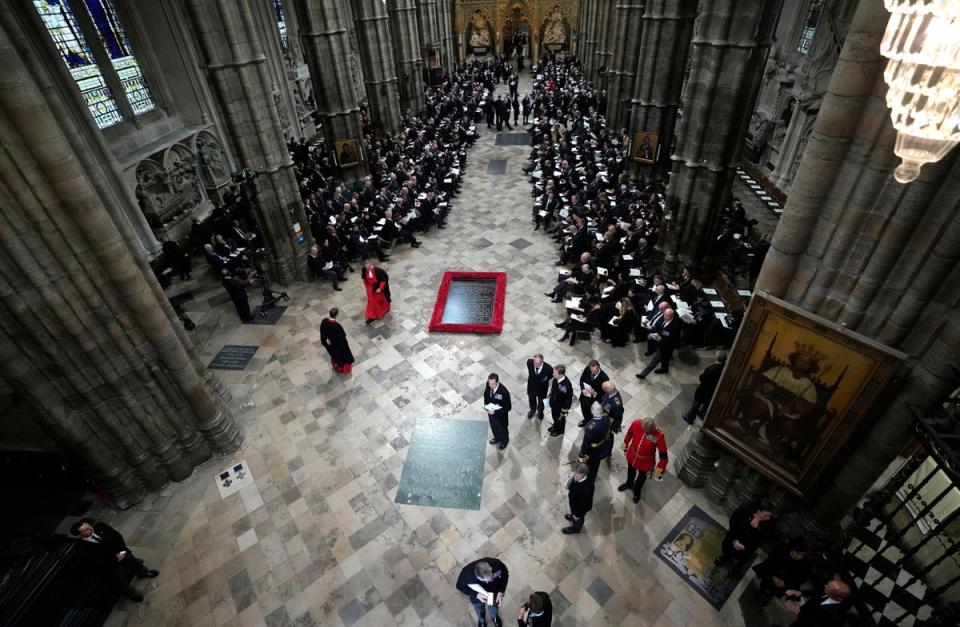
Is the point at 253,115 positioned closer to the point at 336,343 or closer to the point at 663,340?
the point at 336,343

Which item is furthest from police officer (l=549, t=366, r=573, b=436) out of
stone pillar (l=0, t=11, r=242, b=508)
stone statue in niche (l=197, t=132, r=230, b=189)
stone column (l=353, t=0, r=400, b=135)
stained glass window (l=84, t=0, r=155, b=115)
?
stone column (l=353, t=0, r=400, b=135)

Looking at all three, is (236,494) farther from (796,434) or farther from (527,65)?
(527,65)

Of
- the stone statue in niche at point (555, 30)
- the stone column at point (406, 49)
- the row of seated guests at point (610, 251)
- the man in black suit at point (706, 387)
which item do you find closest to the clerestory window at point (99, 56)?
the row of seated guests at point (610, 251)

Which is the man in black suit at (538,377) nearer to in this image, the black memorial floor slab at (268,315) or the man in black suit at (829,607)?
the man in black suit at (829,607)

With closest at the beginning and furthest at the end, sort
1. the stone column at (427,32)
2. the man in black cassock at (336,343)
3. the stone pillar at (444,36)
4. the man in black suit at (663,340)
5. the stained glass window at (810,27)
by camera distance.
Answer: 1. the man in black suit at (663,340)
2. the man in black cassock at (336,343)
3. the stained glass window at (810,27)
4. the stone column at (427,32)
5. the stone pillar at (444,36)

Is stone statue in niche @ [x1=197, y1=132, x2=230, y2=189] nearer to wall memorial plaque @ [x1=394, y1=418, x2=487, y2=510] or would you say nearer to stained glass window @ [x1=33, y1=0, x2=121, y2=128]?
stained glass window @ [x1=33, y1=0, x2=121, y2=128]

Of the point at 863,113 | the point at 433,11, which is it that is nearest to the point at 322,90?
the point at 863,113

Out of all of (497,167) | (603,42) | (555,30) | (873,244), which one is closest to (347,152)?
(497,167)

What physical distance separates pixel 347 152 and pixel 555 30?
3395 centimetres

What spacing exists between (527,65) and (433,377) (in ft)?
136

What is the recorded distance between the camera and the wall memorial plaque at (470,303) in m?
11.0

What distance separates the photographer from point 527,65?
140 ft

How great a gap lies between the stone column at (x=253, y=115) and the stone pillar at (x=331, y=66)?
183 inches

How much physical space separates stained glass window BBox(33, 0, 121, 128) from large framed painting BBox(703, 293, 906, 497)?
15.3 m
